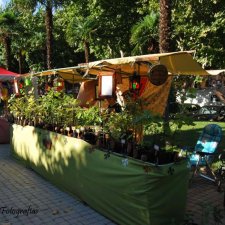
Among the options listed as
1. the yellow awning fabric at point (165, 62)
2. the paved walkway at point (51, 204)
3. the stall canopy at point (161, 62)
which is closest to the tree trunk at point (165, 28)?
the stall canopy at point (161, 62)

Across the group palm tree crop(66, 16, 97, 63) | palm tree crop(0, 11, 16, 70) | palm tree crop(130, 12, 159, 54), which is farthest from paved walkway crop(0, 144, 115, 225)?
palm tree crop(0, 11, 16, 70)

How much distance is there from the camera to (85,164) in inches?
214

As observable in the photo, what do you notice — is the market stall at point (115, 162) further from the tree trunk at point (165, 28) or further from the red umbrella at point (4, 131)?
the red umbrella at point (4, 131)

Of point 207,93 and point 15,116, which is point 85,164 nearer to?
point 15,116

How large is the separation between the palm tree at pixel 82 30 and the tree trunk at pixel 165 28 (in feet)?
43.8

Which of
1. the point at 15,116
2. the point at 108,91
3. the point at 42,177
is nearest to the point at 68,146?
the point at 108,91

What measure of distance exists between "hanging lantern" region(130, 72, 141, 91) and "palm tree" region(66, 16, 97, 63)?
51.2ft

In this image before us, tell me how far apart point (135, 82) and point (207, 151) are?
6.68 ft

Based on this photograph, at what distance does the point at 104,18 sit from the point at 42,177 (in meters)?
18.3

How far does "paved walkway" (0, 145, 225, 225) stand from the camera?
4.97 m

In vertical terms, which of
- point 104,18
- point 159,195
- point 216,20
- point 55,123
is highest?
point 104,18

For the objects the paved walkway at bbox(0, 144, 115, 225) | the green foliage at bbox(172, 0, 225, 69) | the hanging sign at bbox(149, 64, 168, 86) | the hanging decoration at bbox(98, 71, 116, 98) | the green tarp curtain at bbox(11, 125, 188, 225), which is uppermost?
the green foliage at bbox(172, 0, 225, 69)

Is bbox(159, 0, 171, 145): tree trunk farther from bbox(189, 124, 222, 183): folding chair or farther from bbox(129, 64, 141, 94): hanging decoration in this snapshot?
bbox(189, 124, 222, 183): folding chair

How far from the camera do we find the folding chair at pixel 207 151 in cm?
650
